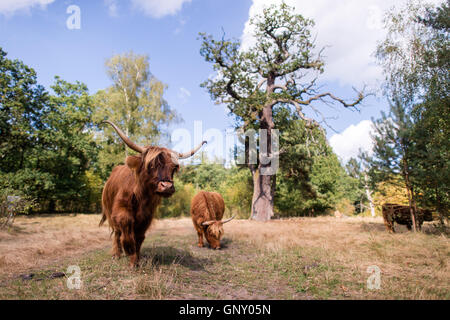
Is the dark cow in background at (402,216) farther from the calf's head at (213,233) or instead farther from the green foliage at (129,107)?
the green foliage at (129,107)

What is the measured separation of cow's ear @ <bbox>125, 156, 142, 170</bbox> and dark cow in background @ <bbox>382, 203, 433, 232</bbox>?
10035 mm

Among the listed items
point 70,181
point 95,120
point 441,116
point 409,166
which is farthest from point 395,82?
point 70,181

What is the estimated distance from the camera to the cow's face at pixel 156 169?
3.38 m

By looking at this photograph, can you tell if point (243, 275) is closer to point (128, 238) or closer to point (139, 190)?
point (128, 238)

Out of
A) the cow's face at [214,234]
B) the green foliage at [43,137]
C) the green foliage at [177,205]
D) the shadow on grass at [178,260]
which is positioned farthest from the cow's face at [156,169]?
the green foliage at [177,205]

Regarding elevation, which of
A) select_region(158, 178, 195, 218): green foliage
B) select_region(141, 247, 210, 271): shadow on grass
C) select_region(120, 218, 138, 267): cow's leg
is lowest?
select_region(158, 178, 195, 218): green foliage

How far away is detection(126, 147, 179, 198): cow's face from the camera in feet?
11.1

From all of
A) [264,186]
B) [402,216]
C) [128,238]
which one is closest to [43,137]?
[264,186]

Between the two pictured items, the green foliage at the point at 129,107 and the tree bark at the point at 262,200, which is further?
the green foliage at the point at 129,107

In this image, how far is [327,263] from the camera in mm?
5078

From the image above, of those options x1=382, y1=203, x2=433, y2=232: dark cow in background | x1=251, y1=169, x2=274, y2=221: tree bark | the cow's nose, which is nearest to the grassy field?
the cow's nose

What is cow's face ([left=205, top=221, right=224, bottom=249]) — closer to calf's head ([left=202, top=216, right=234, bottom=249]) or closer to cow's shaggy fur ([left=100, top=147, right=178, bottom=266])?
calf's head ([left=202, top=216, right=234, bottom=249])
